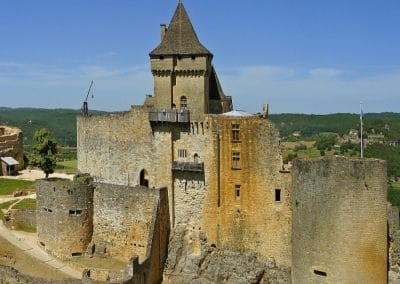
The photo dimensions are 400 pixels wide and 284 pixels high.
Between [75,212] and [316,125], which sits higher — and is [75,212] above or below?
below

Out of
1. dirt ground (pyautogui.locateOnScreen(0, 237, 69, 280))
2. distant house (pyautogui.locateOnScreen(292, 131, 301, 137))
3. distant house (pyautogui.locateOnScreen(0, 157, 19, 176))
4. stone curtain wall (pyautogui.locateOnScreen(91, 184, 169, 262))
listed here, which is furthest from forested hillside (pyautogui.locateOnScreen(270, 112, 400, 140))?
dirt ground (pyautogui.locateOnScreen(0, 237, 69, 280))

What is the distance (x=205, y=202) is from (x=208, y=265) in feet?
13.9

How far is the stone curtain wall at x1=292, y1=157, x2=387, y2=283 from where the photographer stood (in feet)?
94.9

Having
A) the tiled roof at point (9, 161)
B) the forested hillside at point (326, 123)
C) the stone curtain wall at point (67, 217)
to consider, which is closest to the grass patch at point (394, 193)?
the stone curtain wall at point (67, 217)

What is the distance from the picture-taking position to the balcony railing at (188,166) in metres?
36.0

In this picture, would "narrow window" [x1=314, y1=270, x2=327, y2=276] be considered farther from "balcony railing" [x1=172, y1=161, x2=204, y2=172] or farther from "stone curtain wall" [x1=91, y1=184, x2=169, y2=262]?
"stone curtain wall" [x1=91, y1=184, x2=169, y2=262]

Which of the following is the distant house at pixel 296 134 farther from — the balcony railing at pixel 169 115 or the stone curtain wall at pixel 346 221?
the stone curtain wall at pixel 346 221

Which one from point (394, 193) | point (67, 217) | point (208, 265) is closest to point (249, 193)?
point (208, 265)

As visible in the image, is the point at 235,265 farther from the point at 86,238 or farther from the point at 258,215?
the point at 86,238

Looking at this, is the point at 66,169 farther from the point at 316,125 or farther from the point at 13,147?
the point at 316,125

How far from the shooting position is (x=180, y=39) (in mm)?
38375

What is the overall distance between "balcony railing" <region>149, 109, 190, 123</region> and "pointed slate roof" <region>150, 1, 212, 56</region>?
4126mm

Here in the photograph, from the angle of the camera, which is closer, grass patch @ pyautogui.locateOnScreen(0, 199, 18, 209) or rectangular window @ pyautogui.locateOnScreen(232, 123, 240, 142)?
rectangular window @ pyautogui.locateOnScreen(232, 123, 240, 142)

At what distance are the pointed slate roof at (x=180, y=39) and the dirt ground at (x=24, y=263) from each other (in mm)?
16437
